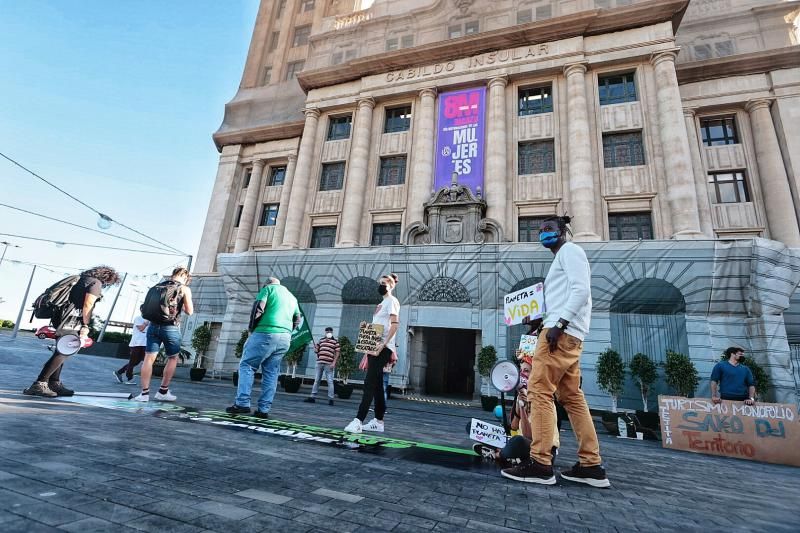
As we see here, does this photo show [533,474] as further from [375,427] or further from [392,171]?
[392,171]

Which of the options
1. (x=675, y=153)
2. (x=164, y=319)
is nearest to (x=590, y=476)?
(x=164, y=319)

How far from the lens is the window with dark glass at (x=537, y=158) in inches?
651

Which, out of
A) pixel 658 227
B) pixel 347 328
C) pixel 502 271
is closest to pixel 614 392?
pixel 502 271

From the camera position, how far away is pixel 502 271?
Result: 13.7 metres

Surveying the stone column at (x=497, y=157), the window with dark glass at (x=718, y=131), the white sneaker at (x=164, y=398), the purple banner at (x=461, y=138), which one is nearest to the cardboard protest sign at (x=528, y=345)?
the white sneaker at (x=164, y=398)

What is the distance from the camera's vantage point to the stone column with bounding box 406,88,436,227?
1709 cm

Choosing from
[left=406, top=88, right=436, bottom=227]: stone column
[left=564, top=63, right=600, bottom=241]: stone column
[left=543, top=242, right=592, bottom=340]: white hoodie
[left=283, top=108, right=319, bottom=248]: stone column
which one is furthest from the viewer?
[left=283, top=108, right=319, bottom=248]: stone column

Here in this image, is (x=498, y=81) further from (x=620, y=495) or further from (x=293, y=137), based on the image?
(x=620, y=495)

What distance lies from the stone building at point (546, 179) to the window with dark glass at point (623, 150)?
85mm

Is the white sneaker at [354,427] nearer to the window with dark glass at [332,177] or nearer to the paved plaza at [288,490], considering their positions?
the paved plaza at [288,490]

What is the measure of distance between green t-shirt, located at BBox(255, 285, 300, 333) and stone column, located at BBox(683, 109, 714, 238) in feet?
52.2

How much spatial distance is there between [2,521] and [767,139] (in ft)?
78.2

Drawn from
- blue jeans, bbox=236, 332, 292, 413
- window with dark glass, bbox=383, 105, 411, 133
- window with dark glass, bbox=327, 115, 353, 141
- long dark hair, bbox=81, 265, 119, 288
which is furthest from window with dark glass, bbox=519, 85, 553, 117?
long dark hair, bbox=81, 265, 119, 288

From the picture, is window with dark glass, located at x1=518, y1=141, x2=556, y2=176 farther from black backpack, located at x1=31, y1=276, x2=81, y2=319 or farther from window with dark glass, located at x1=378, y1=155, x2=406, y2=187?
black backpack, located at x1=31, y1=276, x2=81, y2=319
